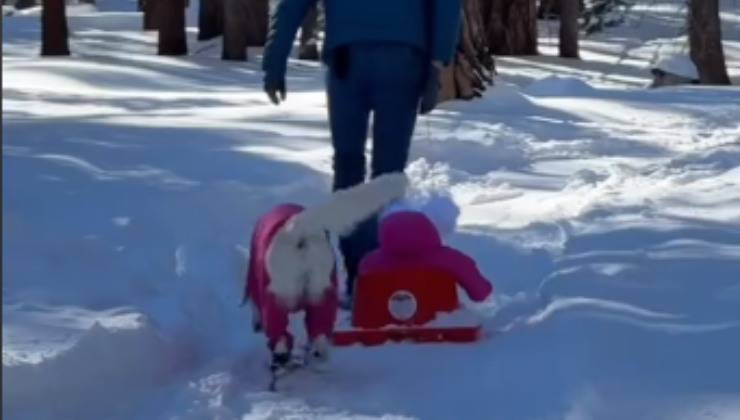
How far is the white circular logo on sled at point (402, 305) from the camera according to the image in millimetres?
6262

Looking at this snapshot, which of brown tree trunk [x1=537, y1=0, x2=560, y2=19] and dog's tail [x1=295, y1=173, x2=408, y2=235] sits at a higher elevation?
dog's tail [x1=295, y1=173, x2=408, y2=235]

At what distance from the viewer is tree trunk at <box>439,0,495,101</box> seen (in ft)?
55.2

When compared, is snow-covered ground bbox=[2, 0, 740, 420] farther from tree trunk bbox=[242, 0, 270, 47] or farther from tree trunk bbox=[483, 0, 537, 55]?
tree trunk bbox=[483, 0, 537, 55]

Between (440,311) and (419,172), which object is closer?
(440,311)

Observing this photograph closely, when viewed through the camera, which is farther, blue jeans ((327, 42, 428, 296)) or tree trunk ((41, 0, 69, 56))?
tree trunk ((41, 0, 69, 56))

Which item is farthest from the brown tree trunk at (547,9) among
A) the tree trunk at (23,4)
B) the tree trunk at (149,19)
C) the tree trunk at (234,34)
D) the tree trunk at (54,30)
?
the tree trunk at (54,30)

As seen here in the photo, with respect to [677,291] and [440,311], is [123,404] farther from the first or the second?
[677,291]

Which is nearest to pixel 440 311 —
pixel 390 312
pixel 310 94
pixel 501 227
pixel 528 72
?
pixel 390 312

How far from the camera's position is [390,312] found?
247 inches

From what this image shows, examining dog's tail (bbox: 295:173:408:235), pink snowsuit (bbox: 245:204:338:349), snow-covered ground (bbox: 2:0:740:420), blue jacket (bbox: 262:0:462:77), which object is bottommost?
snow-covered ground (bbox: 2:0:740:420)

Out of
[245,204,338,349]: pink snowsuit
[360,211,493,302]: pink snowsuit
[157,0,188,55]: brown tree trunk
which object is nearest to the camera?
[245,204,338,349]: pink snowsuit

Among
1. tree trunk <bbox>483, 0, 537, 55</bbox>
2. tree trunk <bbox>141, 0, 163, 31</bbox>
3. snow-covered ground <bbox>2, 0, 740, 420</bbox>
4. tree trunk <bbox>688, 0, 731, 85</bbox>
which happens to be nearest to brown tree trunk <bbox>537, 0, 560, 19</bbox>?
tree trunk <bbox>141, 0, 163, 31</bbox>

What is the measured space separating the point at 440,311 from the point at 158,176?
3739mm

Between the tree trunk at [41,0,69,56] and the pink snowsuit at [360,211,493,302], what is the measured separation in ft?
72.5
